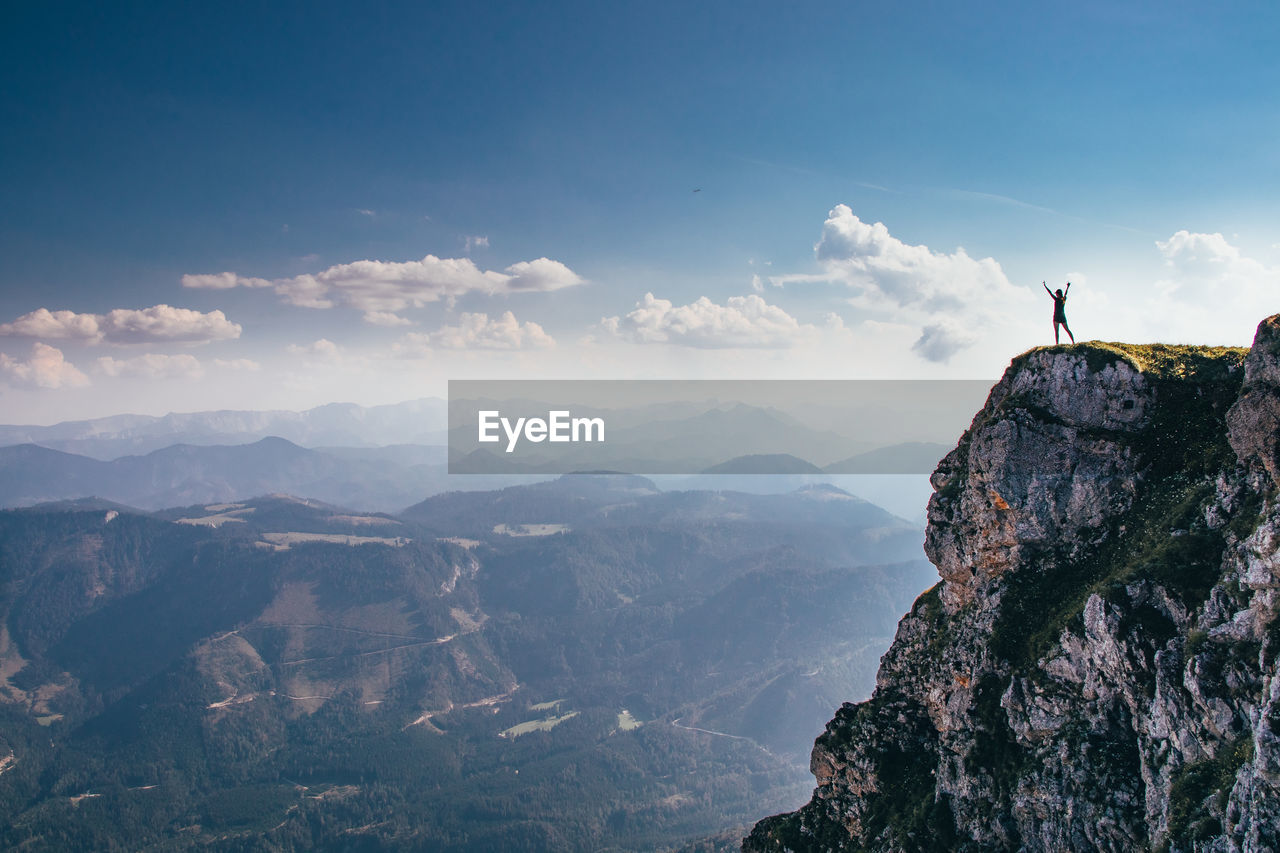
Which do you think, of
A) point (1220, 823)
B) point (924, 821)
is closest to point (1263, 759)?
point (1220, 823)

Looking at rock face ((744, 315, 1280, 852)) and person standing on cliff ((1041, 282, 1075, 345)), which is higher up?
person standing on cliff ((1041, 282, 1075, 345))

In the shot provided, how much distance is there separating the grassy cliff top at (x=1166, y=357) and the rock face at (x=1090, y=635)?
5.0 inches

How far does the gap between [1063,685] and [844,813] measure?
61.8 feet

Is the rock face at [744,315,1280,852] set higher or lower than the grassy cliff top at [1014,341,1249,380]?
lower

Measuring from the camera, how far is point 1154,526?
3594 cm

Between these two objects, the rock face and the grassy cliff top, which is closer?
the rock face

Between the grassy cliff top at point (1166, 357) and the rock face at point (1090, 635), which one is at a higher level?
the grassy cliff top at point (1166, 357)

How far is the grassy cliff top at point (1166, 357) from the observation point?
123ft

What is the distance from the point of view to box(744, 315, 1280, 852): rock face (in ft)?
92.1

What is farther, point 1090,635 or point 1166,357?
point 1166,357

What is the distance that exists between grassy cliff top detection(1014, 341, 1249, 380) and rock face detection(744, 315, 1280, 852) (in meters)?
0.13

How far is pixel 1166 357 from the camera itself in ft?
129

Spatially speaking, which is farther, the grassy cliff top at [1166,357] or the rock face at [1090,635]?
the grassy cliff top at [1166,357]

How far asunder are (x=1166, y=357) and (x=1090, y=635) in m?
17.7
